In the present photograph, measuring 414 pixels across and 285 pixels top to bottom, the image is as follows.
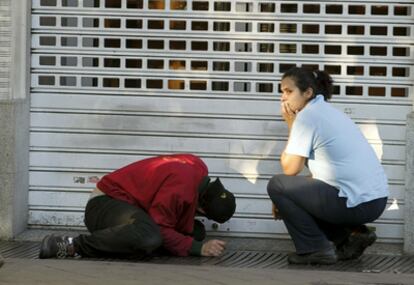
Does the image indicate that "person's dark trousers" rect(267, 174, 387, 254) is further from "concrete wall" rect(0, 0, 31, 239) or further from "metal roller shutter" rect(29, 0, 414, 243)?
"concrete wall" rect(0, 0, 31, 239)

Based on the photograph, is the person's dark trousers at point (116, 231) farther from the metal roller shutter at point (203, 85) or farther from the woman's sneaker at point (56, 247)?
the metal roller shutter at point (203, 85)

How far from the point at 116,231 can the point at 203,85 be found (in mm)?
1685

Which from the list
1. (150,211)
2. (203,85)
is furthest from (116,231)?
(203,85)

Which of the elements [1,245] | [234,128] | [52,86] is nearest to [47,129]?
[52,86]

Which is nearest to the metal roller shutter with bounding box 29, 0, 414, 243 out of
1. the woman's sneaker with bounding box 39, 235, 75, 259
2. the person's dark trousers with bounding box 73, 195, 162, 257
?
the person's dark trousers with bounding box 73, 195, 162, 257

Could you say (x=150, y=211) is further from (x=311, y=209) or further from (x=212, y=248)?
(x=311, y=209)

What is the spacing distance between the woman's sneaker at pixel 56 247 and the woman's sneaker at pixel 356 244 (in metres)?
1.98

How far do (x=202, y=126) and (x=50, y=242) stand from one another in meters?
1.70

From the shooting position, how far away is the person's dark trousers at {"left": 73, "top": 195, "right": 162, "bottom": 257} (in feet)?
22.7

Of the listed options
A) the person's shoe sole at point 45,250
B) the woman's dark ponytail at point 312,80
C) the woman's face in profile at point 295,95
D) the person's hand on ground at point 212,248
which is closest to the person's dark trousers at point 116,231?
the person's shoe sole at point 45,250

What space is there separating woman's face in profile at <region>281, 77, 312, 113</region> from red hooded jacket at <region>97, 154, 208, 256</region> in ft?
2.75

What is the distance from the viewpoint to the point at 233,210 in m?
7.44

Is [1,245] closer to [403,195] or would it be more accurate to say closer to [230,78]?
[230,78]

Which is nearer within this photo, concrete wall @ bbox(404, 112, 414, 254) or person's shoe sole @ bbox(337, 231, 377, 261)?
person's shoe sole @ bbox(337, 231, 377, 261)
